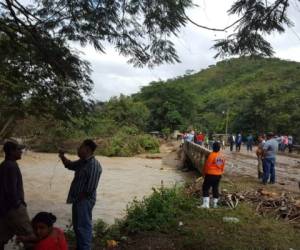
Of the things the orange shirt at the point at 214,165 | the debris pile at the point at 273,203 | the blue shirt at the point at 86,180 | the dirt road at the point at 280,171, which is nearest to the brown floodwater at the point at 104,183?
the dirt road at the point at 280,171

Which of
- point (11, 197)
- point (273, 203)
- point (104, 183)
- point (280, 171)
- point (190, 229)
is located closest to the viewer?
point (11, 197)

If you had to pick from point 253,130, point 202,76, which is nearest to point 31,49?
point 253,130

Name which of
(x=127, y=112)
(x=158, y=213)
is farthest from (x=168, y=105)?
(x=158, y=213)

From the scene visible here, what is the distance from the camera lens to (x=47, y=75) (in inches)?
351

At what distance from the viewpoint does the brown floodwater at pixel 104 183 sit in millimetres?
16641

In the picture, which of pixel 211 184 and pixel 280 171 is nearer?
pixel 211 184

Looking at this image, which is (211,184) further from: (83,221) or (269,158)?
(83,221)

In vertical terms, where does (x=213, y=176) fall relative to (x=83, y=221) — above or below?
above

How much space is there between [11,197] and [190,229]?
13.4 ft

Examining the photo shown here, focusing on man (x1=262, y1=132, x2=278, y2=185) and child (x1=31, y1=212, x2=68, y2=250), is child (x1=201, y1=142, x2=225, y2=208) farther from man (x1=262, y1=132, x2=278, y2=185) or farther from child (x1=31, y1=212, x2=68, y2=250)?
child (x1=31, y1=212, x2=68, y2=250)

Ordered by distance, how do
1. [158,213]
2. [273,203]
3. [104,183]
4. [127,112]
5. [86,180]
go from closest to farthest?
1. [86,180]
2. [158,213]
3. [273,203]
4. [104,183]
5. [127,112]

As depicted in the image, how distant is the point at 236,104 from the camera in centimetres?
8738

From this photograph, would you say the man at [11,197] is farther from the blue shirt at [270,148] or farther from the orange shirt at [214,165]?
the blue shirt at [270,148]

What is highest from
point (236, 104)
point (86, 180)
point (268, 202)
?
point (236, 104)
